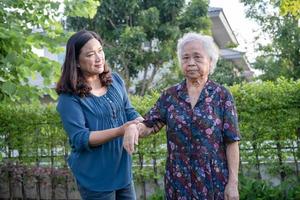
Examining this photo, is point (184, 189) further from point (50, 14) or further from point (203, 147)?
point (50, 14)

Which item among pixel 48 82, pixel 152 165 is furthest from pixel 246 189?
pixel 48 82

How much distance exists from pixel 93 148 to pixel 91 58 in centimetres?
48

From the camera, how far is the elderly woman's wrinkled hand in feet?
6.60

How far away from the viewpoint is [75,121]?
2.16 metres

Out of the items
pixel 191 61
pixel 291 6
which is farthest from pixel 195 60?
pixel 291 6

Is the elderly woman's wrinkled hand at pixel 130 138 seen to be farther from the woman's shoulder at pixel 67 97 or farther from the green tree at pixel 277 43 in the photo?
the green tree at pixel 277 43

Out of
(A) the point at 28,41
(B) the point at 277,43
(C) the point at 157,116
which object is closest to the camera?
(C) the point at 157,116

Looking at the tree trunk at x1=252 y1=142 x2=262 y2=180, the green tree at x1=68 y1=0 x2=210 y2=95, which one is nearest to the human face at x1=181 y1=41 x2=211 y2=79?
the tree trunk at x1=252 y1=142 x2=262 y2=180

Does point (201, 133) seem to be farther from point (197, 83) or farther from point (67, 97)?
point (67, 97)

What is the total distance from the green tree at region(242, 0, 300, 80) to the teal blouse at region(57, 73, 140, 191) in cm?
988

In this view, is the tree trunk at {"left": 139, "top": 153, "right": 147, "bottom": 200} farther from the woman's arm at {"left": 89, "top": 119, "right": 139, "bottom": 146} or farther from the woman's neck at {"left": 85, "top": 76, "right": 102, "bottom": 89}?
the woman's arm at {"left": 89, "top": 119, "right": 139, "bottom": 146}

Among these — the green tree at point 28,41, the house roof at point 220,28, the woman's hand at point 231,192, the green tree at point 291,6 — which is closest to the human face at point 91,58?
the woman's hand at point 231,192

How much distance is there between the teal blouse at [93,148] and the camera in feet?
7.12

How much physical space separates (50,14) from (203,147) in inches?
127
